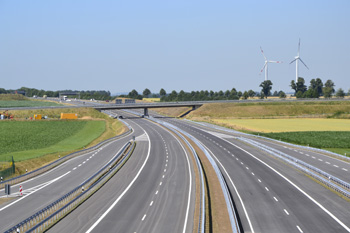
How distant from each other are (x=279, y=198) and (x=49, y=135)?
223 ft

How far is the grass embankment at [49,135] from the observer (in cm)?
6406

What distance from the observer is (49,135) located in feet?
307

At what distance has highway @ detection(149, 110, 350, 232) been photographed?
30797 mm

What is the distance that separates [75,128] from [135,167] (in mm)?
58851

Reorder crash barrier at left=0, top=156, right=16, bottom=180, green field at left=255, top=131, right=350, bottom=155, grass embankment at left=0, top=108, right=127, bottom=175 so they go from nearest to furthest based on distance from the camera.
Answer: crash barrier at left=0, top=156, right=16, bottom=180 → grass embankment at left=0, top=108, right=127, bottom=175 → green field at left=255, top=131, right=350, bottom=155

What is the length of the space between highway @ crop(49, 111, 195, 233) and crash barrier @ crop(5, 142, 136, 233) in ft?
2.52

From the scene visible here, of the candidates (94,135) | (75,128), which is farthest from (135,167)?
(75,128)

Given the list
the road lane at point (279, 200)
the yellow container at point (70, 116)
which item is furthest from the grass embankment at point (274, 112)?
the road lane at point (279, 200)

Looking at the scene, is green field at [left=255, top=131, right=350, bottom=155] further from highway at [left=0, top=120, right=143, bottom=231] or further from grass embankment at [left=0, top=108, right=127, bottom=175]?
grass embankment at [left=0, top=108, right=127, bottom=175]

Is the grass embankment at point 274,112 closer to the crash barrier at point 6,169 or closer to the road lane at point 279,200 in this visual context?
the road lane at point 279,200

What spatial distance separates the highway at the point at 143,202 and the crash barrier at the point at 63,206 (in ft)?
2.52

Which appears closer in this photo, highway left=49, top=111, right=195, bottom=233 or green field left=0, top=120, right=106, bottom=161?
highway left=49, top=111, right=195, bottom=233

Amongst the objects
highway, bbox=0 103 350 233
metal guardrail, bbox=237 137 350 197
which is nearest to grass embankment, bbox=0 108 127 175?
highway, bbox=0 103 350 233

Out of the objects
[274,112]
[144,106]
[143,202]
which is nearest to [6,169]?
[143,202]
